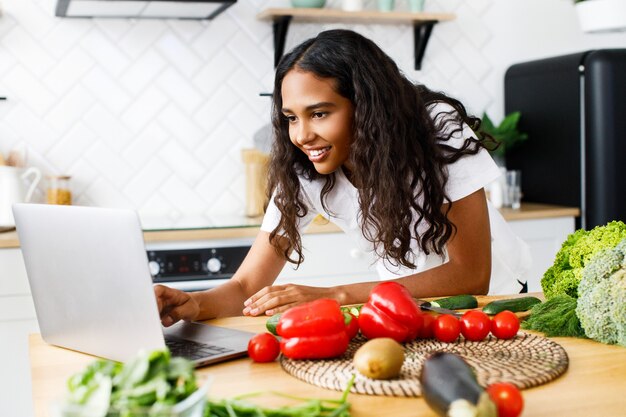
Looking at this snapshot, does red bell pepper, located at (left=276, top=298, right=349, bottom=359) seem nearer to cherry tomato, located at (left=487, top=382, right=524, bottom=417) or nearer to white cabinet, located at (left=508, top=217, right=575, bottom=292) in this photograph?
cherry tomato, located at (left=487, top=382, right=524, bottom=417)

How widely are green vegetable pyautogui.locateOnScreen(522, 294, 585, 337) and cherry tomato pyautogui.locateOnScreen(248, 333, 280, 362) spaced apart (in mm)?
497

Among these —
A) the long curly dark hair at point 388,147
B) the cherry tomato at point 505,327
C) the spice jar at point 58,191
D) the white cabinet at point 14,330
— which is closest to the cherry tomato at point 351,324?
the cherry tomato at point 505,327

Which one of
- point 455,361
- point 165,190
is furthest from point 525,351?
point 165,190

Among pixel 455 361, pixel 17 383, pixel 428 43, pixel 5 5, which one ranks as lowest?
pixel 17 383

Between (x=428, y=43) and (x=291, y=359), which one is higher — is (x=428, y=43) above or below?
above

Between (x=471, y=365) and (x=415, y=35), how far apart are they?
281cm

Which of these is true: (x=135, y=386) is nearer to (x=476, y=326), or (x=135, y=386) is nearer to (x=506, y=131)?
(x=476, y=326)

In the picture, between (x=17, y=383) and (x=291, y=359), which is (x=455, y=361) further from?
(x=17, y=383)

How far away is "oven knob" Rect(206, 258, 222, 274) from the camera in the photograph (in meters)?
2.96

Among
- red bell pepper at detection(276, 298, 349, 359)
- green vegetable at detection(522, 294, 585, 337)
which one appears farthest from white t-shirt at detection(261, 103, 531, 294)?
red bell pepper at detection(276, 298, 349, 359)

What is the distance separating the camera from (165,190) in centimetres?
346

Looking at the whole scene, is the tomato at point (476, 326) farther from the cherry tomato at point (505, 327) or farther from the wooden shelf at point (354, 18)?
the wooden shelf at point (354, 18)

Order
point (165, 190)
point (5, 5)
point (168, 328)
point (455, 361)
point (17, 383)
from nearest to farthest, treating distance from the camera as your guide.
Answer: point (455, 361)
point (168, 328)
point (17, 383)
point (5, 5)
point (165, 190)

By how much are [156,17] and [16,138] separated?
757 millimetres
